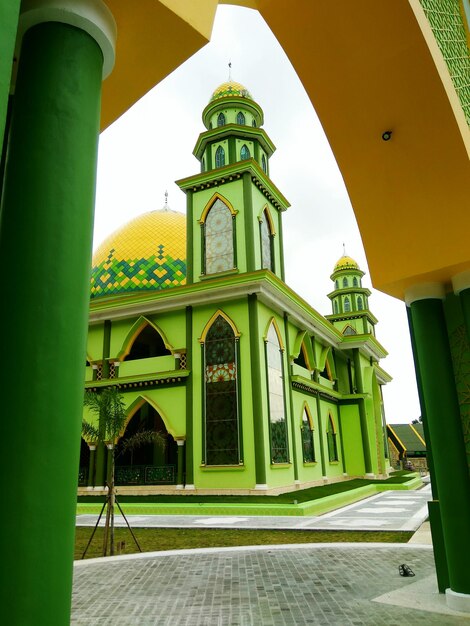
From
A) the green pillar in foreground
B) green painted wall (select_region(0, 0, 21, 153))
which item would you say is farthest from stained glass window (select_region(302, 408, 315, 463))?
green painted wall (select_region(0, 0, 21, 153))

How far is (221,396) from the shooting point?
16.9m

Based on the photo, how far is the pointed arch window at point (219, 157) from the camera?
20.5m

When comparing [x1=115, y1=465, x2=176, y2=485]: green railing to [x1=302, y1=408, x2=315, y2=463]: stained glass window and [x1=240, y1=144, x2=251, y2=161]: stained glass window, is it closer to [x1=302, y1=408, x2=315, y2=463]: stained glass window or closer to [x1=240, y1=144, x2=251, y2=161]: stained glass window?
[x1=302, y1=408, x2=315, y2=463]: stained glass window

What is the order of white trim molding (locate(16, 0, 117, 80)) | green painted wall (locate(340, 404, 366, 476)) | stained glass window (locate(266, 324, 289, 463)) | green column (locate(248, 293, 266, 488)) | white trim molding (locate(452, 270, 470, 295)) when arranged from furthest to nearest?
green painted wall (locate(340, 404, 366, 476)) → stained glass window (locate(266, 324, 289, 463)) → green column (locate(248, 293, 266, 488)) → white trim molding (locate(452, 270, 470, 295)) → white trim molding (locate(16, 0, 117, 80))

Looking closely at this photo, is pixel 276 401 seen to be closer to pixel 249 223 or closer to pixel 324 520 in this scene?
pixel 324 520

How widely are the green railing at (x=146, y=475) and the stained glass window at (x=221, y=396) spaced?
70.0 inches

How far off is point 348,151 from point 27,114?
12.0 ft

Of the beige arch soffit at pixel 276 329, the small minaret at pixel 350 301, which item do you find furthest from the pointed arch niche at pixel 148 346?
the small minaret at pixel 350 301

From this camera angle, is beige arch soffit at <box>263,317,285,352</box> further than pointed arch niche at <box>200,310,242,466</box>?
Yes

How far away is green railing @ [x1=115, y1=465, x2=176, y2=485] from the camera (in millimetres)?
17469

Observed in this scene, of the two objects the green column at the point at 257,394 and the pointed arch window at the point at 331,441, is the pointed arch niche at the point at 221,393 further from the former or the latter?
the pointed arch window at the point at 331,441

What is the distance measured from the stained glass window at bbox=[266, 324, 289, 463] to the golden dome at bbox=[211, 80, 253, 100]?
10.5m

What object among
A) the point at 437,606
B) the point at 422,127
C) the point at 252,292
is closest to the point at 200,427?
the point at 252,292

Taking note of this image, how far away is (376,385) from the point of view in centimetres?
3027
